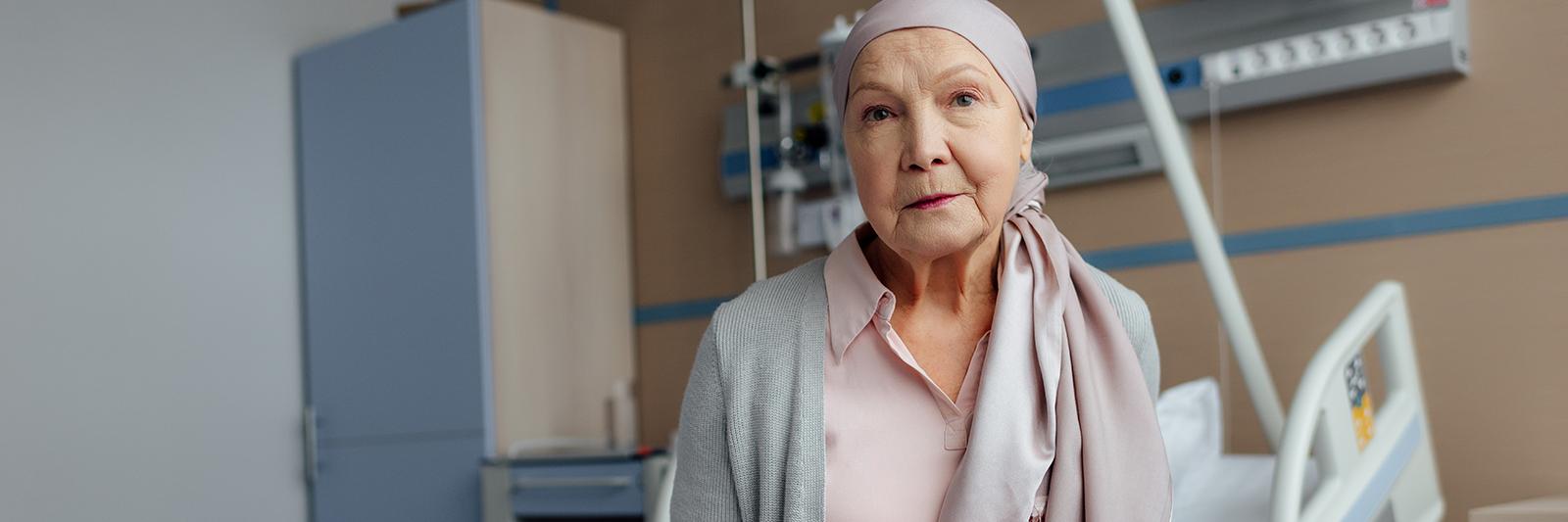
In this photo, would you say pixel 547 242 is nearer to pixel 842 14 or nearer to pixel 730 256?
pixel 730 256

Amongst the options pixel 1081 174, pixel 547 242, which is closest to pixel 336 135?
pixel 547 242

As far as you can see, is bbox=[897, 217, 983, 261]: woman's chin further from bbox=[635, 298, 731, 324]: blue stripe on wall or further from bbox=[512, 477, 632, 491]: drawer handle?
bbox=[635, 298, 731, 324]: blue stripe on wall

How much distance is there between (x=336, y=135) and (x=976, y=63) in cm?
291

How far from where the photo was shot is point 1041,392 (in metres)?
1.28

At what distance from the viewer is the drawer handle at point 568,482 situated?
313cm

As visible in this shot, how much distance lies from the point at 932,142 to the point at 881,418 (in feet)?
0.84

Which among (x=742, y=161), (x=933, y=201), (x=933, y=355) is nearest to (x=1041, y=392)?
(x=933, y=355)

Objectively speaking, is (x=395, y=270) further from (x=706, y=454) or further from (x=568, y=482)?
(x=706, y=454)

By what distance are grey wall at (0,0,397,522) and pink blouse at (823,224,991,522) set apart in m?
2.69

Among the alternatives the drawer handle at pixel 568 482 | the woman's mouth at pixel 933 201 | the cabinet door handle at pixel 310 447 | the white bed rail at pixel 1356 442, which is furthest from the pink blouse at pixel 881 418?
the cabinet door handle at pixel 310 447

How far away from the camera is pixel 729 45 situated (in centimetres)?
370

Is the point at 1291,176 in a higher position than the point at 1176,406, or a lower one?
higher

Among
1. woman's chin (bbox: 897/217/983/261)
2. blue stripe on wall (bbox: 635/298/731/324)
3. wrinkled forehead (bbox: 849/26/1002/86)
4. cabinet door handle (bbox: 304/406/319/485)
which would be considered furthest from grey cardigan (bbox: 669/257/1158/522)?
cabinet door handle (bbox: 304/406/319/485)

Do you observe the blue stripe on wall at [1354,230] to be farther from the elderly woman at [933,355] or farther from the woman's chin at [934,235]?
the woman's chin at [934,235]
